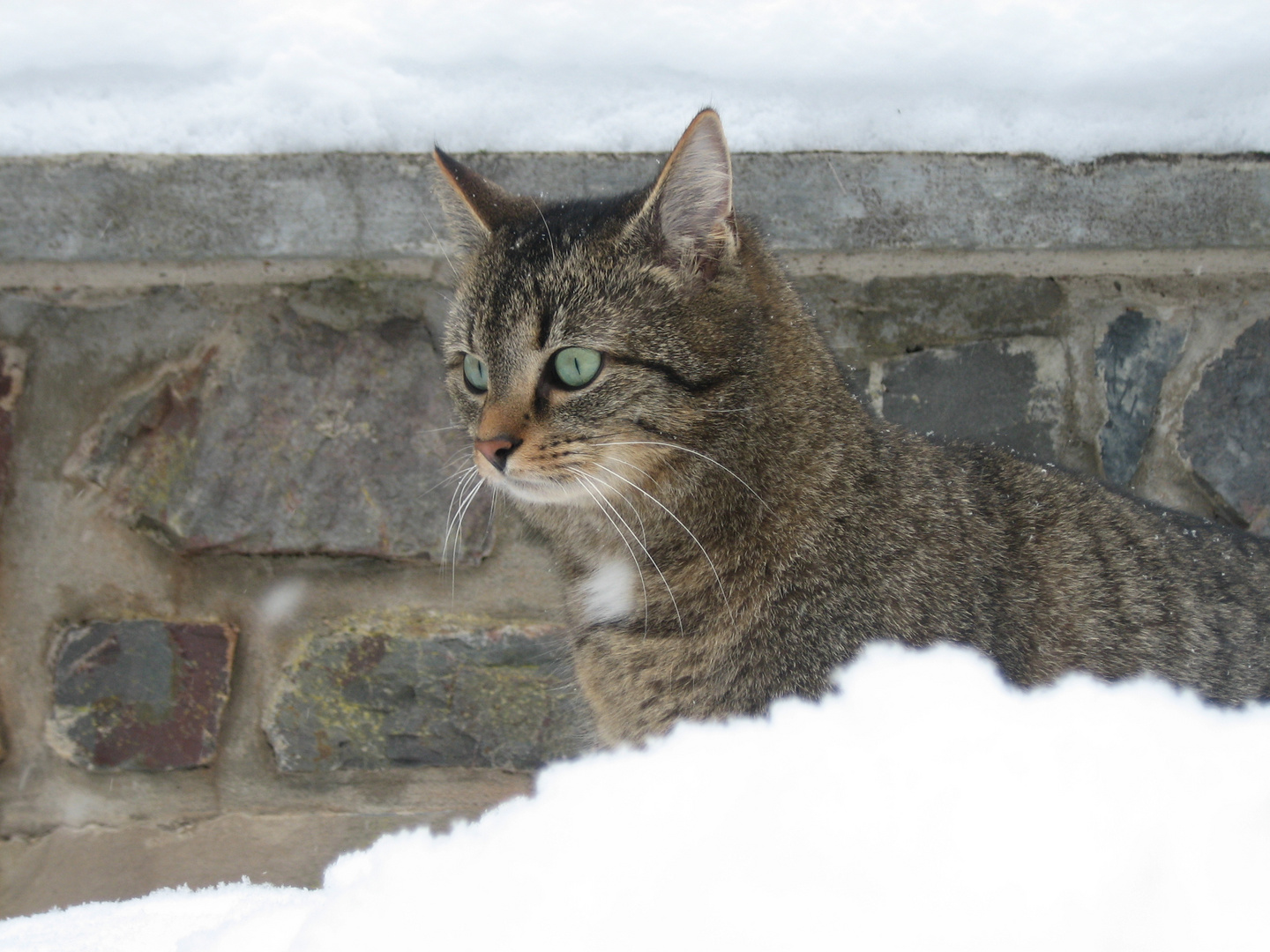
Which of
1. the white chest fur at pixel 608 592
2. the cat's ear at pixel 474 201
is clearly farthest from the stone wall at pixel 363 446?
the white chest fur at pixel 608 592

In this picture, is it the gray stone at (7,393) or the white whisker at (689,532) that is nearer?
the white whisker at (689,532)

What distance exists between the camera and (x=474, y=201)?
121cm

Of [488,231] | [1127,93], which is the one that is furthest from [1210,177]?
[488,231]

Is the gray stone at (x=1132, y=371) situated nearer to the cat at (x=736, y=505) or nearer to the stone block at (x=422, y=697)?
the cat at (x=736, y=505)

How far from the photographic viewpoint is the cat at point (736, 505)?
3.33ft

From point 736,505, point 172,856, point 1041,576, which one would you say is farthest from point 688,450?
point 172,856

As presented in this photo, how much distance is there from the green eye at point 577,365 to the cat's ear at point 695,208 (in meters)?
0.15

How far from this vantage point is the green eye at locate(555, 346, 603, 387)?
1068mm

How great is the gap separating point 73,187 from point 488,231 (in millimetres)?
642

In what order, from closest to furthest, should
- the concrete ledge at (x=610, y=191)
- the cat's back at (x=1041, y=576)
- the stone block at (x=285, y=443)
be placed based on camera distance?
the cat's back at (x=1041, y=576), the concrete ledge at (x=610, y=191), the stone block at (x=285, y=443)

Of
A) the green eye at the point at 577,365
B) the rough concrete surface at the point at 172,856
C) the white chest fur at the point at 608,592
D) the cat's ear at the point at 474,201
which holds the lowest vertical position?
the rough concrete surface at the point at 172,856

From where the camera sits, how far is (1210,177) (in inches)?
55.7

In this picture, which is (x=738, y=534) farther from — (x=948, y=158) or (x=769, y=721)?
(x=948, y=158)

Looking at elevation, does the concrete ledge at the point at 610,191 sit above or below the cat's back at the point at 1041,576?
above
